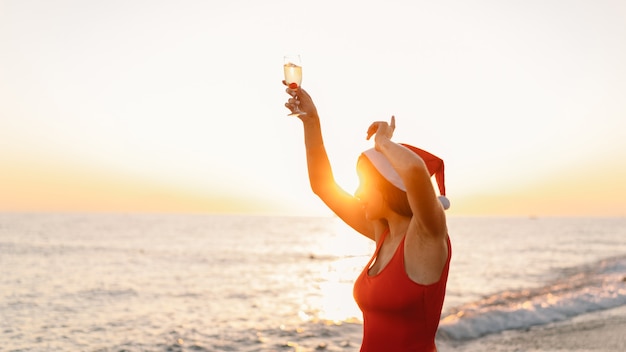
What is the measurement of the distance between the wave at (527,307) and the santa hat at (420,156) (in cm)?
1210

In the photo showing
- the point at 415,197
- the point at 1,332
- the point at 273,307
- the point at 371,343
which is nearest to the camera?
the point at 415,197

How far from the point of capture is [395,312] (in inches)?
105

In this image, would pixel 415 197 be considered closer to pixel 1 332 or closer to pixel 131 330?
pixel 131 330

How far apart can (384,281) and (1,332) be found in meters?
16.0

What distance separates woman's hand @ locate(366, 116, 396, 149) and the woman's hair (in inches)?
4.9

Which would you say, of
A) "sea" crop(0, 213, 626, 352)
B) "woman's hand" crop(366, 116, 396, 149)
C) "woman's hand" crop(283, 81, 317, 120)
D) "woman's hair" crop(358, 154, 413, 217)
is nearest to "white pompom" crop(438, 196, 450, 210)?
"woman's hair" crop(358, 154, 413, 217)

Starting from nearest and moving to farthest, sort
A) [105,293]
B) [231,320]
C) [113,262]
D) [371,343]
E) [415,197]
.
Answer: [415,197] → [371,343] → [231,320] → [105,293] → [113,262]

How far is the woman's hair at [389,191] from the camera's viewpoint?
8.73ft

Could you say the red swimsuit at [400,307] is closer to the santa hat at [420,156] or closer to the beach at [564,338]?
the santa hat at [420,156]

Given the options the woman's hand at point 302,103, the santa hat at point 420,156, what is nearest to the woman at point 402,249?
the santa hat at point 420,156

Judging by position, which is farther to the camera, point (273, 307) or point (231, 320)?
point (273, 307)

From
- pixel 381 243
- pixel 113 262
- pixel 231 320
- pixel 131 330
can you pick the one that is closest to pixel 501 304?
pixel 231 320

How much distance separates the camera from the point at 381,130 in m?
2.72

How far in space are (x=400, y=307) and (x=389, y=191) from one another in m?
0.54
